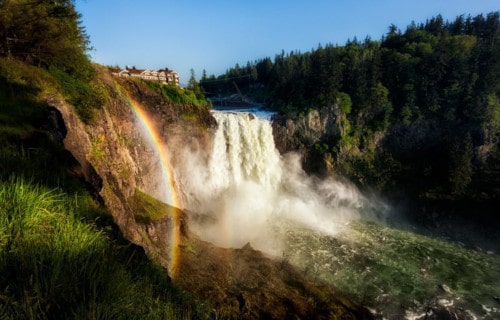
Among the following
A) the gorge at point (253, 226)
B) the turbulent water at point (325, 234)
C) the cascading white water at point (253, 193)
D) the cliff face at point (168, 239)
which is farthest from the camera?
the cascading white water at point (253, 193)

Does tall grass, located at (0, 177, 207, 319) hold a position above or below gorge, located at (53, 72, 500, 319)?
above

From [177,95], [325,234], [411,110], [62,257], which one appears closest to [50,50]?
[177,95]

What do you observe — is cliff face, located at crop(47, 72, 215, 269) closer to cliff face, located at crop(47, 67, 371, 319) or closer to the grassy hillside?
cliff face, located at crop(47, 67, 371, 319)

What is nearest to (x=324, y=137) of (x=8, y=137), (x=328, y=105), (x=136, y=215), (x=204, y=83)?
(x=328, y=105)

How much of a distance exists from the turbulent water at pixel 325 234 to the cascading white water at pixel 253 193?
0.12 meters

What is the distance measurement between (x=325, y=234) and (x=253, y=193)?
424 inches

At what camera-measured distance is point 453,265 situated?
87.2 feet

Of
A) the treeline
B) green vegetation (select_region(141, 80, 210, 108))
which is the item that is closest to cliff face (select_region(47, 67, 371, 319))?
green vegetation (select_region(141, 80, 210, 108))

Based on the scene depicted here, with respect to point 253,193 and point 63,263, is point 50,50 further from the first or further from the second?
point 253,193

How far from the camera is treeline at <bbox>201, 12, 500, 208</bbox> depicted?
143ft

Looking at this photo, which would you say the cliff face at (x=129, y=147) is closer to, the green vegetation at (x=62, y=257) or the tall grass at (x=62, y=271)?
the green vegetation at (x=62, y=257)

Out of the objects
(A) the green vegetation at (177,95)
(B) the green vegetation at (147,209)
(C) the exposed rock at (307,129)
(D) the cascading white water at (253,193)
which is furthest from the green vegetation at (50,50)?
(C) the exposed rock at (307,129)

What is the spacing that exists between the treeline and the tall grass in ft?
145

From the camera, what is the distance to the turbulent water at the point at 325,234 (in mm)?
21000
